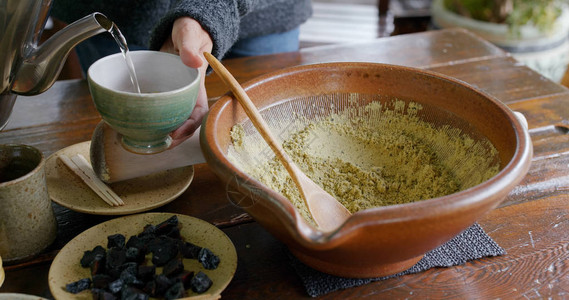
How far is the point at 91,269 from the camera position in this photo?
657 millimetres

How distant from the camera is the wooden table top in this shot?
27.3 inches

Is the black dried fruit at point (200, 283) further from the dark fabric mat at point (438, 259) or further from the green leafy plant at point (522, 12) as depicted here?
the green leafy plant at point (522, 12)

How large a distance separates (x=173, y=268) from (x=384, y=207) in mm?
294

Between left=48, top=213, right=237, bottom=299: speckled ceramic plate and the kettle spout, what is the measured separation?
349 mm

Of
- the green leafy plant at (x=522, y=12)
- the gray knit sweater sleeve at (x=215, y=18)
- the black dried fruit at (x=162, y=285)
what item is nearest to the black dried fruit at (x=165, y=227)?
the black dried fruit at (x=162, y=285)

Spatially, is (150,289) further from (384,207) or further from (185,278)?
(384,207)

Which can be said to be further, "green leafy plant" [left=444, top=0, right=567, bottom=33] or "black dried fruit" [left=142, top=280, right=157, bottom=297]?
"green leafy plant" [left=444, top=0, right=567, bottom=33]

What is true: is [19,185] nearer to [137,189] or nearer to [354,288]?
[137,189]

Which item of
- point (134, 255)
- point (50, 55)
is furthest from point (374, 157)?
point (50, 55)

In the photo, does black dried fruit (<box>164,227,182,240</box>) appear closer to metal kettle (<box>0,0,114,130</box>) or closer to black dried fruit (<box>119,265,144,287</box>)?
black dried fruit (<box>119,265,144,287</box>)

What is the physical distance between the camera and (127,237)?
72 centimetres

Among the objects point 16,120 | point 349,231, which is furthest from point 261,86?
point 16,120

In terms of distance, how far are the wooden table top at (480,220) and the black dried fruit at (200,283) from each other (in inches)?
2.4

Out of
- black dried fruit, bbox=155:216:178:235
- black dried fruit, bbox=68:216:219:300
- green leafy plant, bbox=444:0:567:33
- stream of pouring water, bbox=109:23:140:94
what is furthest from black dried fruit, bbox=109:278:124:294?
green leafy plant, bbox=444:0:567:33
